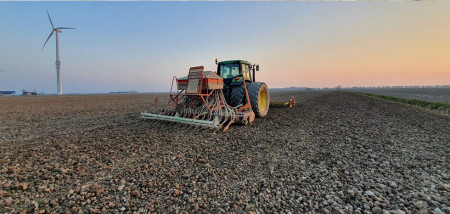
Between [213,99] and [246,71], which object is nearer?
[213,99]

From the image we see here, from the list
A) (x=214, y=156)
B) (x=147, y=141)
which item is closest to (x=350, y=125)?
(x=214, y=156)

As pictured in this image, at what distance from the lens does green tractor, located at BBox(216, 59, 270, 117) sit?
7.30 m

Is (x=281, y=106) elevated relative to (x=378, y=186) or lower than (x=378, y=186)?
elevated

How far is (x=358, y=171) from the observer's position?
335 cm

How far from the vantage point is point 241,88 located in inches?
293

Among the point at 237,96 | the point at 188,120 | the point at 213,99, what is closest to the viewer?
the point at 188,120

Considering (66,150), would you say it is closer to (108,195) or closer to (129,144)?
(129,144)

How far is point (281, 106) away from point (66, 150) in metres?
11.5

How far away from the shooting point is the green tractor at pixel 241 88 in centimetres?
730

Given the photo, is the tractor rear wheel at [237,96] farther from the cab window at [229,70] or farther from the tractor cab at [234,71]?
the cab window at [229,70]

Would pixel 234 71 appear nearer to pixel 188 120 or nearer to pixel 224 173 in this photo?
pixel 188 120

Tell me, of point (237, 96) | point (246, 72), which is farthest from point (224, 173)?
point (246, 72)

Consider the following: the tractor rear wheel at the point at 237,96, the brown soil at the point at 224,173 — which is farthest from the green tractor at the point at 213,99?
the brown soil at the point at 224,173

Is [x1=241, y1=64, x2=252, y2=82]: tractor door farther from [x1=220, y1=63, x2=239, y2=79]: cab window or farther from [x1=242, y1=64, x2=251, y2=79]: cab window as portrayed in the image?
[x1=220, y1=63, x2=239, y2=79]: cab window
